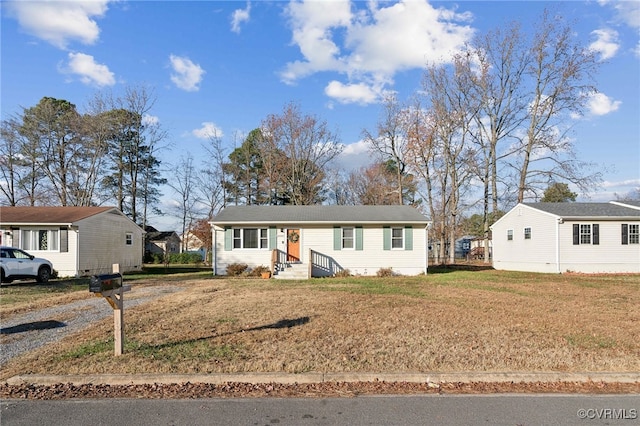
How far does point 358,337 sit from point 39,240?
1976 centimetres

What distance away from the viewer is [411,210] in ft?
71.0

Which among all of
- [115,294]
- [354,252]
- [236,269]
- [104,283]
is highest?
[104,283]

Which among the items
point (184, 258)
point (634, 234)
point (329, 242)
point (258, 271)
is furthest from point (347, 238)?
point (184, 258)

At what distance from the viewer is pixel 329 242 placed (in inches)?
781

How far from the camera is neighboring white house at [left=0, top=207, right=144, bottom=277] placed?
19516 mm

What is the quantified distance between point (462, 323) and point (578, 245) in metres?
17.0

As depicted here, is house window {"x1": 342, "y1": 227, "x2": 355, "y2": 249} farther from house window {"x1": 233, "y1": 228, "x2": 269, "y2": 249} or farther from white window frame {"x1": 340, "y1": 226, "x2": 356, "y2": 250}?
house window {"x1": 233, "y1": 228, "x2": 269, "y2": 249}

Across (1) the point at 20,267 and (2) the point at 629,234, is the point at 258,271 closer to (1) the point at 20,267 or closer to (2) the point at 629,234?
(1) the point at 20,267

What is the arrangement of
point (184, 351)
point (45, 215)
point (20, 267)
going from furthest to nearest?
point (45, 215) → point (20, 267) → point (184, 351)

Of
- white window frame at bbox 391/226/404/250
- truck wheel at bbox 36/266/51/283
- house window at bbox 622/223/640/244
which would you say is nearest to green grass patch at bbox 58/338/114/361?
truck wheel at bbox 36/266/51/283

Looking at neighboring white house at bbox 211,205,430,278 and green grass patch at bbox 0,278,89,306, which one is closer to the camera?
green grass patch at bbox 0,278,89,306

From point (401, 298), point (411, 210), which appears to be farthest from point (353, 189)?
point (401, 298)

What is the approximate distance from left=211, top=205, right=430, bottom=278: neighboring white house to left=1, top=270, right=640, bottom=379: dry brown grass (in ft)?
27.8

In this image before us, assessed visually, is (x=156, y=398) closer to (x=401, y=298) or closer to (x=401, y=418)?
(x=401, y=418)
